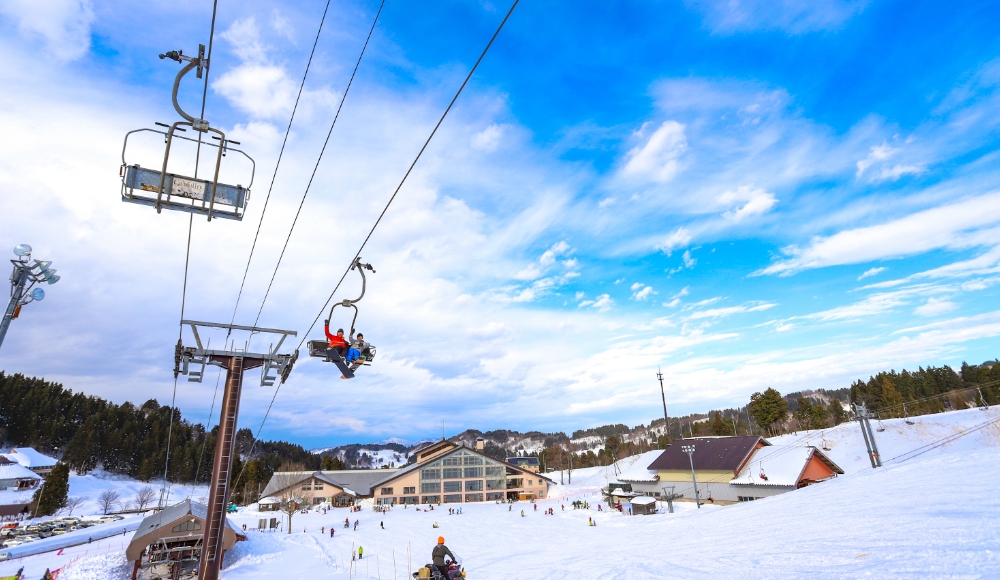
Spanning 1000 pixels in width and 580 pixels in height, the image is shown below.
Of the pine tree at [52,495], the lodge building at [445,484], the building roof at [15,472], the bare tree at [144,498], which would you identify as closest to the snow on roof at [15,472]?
the building roof at [15,472]

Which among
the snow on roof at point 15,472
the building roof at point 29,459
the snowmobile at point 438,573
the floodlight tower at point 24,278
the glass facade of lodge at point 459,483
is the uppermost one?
the floodlight tower at point 24,278

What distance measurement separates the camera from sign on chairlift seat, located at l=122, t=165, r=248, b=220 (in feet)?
29.6

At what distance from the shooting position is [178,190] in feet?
30.0

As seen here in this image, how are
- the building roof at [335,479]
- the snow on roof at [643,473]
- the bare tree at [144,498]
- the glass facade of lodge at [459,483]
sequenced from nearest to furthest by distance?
1. the snow on roof at [643,473]
2. the glass facade of lodge at [459,483]
3. the building roof at [335,479]
4. the bare tree at [144,498]

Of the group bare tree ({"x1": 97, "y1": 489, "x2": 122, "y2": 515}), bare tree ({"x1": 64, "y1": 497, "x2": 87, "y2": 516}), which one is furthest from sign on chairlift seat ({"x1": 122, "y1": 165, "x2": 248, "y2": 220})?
bare tree ({"x1": 97, "y1": 489, "x2": 122, "y2": 515})

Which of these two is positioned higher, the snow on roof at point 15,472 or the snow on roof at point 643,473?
the snow on roof at point 15,472

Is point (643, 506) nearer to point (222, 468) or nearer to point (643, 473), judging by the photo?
point (643, 473)

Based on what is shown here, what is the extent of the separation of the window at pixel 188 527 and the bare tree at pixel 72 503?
68995 mm

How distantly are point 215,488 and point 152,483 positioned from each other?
127 m

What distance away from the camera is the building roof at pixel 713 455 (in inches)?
2156

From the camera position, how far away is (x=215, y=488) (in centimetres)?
2258

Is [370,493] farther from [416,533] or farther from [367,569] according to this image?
[367,569]

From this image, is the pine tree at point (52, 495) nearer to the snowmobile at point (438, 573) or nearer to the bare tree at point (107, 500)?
the bare tree at point (107, 500)

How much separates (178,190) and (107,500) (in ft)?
354
